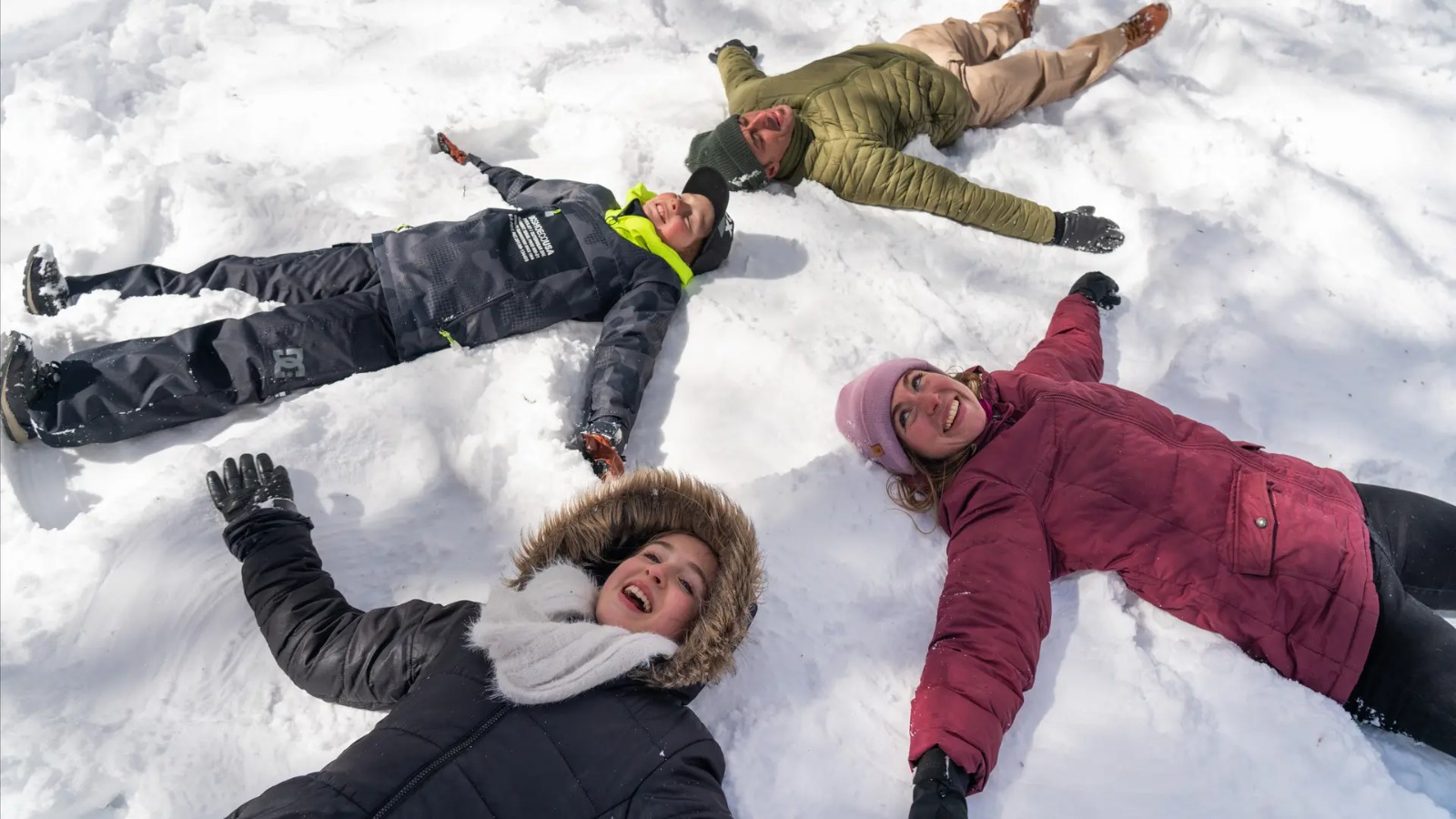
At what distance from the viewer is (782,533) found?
2.47m

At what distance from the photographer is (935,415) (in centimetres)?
250

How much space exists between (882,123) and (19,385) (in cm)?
362

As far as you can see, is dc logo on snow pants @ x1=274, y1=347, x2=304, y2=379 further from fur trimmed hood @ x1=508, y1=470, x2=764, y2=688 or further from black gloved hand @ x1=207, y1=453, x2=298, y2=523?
fur trimmed hood @ x1=508, y1=470, x2=764, y2=688

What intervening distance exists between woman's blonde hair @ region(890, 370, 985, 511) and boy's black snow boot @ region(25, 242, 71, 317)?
9.95 feet

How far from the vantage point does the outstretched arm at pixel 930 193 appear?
3.73 metres

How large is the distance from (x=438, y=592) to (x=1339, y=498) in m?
2.78

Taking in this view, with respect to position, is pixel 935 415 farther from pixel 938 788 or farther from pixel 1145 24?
pixel 1145 24

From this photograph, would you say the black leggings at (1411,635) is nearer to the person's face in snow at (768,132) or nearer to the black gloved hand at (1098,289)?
the black gloved hand at (1098,289)

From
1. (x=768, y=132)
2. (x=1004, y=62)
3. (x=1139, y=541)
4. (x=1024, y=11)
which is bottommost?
(x=1139, y=541)

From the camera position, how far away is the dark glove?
8.30ft

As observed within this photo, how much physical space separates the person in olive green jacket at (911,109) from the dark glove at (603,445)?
1.69m

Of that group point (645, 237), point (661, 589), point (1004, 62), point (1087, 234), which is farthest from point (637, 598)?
point (1004, 62)

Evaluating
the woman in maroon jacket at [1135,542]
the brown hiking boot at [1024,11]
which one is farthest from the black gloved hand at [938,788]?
the brown hiking boot at [1024,11]

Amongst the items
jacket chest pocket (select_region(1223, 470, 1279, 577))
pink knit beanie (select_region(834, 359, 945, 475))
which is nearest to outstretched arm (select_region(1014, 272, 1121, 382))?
pink knit beanie (select_region(834, 359, 945, 475))
